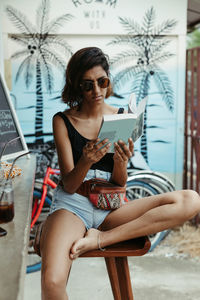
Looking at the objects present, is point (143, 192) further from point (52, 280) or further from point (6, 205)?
point (6, 205)

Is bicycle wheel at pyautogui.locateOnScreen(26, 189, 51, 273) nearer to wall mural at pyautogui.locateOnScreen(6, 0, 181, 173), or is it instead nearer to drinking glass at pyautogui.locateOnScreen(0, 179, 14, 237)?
wall mural at pyautogui.locateOnScreen(6, 0, 181, 173)

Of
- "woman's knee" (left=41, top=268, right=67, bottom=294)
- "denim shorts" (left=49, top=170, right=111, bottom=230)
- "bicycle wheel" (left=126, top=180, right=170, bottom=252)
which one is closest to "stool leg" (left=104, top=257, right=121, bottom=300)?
"denim shorts" (left=49, top=170, right=111, bottom=230)

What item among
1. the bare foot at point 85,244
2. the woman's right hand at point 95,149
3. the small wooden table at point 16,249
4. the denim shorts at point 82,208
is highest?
the woman's right hand at point 95,149

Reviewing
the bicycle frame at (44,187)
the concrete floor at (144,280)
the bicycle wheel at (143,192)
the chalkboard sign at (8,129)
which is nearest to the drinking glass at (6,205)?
the chalkboard sign at (8,129)

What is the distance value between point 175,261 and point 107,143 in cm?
225

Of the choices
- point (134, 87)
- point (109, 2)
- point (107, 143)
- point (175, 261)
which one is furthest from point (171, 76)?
point (107, 143)

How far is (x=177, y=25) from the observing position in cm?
396

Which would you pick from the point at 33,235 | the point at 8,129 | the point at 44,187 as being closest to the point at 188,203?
the point at 8,129

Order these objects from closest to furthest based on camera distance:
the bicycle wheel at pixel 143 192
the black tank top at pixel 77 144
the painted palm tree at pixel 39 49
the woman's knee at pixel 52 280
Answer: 1. the woman's knee at pixel 52 280
2. the black tank top at pixel 77 144
3. the painted palm tree at pixel 39 49
4. the bicycle wheel at pixel 143 192

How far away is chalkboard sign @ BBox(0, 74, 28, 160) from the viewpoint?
2.51 m

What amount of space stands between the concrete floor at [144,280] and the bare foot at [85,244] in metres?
1.39

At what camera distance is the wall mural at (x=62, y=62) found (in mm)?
3805

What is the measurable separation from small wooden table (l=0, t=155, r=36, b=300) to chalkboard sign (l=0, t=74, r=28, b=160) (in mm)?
622

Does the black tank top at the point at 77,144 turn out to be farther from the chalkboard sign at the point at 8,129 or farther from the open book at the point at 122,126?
the chalkboard sign at the point at 8,129
